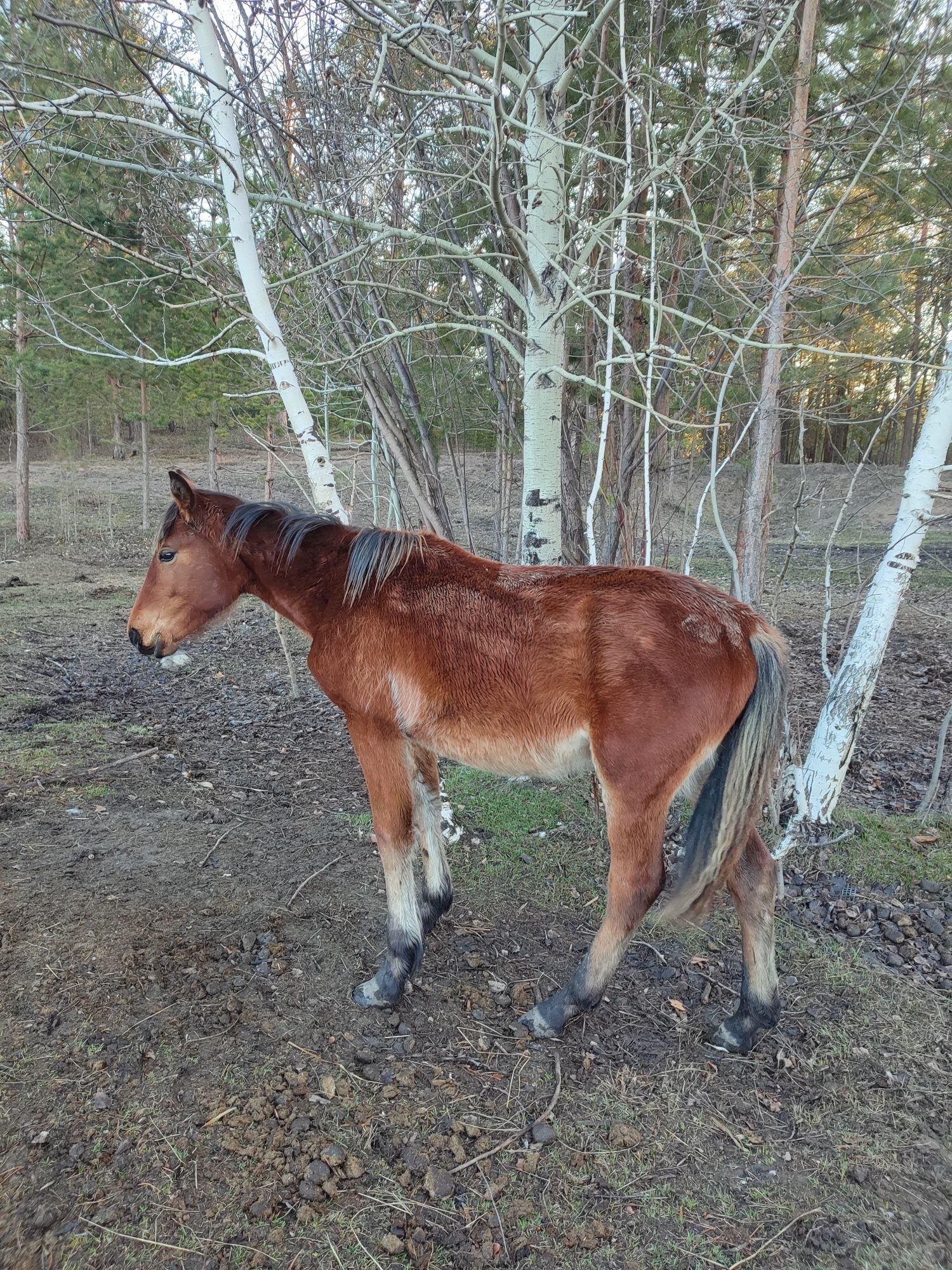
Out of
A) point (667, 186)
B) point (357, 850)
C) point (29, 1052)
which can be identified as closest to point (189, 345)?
point (667, 186)

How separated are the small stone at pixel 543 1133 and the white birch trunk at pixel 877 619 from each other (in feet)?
8.51

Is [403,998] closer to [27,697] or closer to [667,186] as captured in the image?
[27,697]

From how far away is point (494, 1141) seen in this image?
2213 mm

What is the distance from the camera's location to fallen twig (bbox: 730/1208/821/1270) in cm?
187

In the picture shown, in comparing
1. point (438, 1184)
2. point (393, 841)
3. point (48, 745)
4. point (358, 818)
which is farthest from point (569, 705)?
point (48, 745)

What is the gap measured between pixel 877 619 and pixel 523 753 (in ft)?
8.13

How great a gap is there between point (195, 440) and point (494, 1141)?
2970 cm

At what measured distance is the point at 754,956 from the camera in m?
2.66

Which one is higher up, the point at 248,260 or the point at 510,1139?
the point at 248,260

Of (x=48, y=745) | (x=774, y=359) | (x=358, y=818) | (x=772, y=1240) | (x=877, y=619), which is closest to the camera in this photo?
(x=772, y=1240)

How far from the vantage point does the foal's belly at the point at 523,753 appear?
2.59m

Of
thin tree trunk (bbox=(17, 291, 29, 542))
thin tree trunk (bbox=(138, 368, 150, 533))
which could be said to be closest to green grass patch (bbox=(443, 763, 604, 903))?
thin tree trunk (bbox=(17, 291, 29, 542))

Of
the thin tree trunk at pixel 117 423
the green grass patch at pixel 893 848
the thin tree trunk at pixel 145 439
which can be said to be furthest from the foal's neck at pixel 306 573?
the thin tree trunk at pixel 117 423

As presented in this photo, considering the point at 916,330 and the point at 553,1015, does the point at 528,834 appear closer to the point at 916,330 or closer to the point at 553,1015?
the point at 553,1015
